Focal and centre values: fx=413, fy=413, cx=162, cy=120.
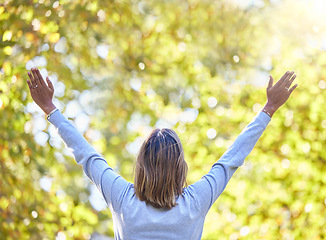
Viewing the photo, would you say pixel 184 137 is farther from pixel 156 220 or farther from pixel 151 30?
pixel 156 220

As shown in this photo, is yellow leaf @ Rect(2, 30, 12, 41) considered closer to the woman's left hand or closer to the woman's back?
the woman's left hand

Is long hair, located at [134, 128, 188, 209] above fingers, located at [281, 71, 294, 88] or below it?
above

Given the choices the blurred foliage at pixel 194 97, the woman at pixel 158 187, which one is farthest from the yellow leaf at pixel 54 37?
the woman at pixel 158 187

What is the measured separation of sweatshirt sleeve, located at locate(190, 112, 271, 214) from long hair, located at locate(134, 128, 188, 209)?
51mm

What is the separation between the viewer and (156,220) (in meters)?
0.92

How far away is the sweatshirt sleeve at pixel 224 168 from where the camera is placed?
37.8 inches

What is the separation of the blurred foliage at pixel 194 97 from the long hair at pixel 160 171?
167 centimetres

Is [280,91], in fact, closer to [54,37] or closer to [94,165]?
[94,165]

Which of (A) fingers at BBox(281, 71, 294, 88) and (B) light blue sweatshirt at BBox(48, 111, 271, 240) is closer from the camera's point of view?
(B) light blue sweatshirt at BBox(48, 111, 271, 240)

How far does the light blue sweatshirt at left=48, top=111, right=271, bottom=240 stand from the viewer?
92cm

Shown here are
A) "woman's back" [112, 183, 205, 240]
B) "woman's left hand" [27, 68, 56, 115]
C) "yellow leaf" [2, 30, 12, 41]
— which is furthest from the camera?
"yellow leaf" [2, 30, 12, 41]

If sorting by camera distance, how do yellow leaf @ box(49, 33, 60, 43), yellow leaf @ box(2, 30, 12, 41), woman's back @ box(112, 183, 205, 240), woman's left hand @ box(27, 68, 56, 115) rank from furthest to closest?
yellow leaf @ box(49, 33, 60, 43), yellow leaf @ box(2, 30, 12, 41), woman's left hand @ box(27, 68, 56, 115), woman's back @ box(112, 183, 205, 240)

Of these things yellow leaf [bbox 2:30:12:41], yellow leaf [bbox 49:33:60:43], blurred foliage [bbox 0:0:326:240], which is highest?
yellow leaf [bbox 2:30:12:41]

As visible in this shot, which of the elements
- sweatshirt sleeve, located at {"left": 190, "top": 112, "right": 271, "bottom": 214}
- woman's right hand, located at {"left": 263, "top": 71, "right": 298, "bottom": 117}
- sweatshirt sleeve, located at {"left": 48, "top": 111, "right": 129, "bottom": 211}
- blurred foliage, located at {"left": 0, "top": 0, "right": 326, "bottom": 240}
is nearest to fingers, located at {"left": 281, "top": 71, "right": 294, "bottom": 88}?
woman's right hand, located at {"left": 263, "top": 71, "right": 298, "bottom": 117}
